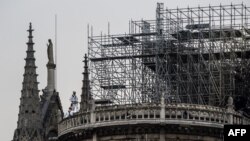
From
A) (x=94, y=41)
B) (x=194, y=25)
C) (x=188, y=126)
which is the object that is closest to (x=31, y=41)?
(x=94, y=41)

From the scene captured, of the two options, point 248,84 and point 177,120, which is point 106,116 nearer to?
point 177,120

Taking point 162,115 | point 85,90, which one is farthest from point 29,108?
point 162,115

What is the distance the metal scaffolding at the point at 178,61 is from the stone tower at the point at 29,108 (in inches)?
218

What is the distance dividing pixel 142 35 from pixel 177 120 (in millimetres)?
15335

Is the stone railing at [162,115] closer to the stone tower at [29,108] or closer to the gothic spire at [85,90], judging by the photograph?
the stone tower at [29,108]

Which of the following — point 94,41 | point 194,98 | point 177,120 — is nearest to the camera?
point 177,120

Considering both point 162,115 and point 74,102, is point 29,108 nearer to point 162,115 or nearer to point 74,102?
point 74,102

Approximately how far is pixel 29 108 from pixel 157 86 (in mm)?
10212

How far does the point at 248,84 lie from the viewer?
9594 centimetres

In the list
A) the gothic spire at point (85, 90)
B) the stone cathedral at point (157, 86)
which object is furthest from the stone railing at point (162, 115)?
the gothic spire at point (85, 90)

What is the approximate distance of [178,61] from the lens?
9594 cm

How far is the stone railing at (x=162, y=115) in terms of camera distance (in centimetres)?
8519

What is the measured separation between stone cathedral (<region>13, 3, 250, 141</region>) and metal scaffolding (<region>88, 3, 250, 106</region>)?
0.07 meters

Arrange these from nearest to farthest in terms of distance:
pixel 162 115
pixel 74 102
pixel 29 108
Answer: pixel 162 115 → pixel 74 102 → pixel 29 108
